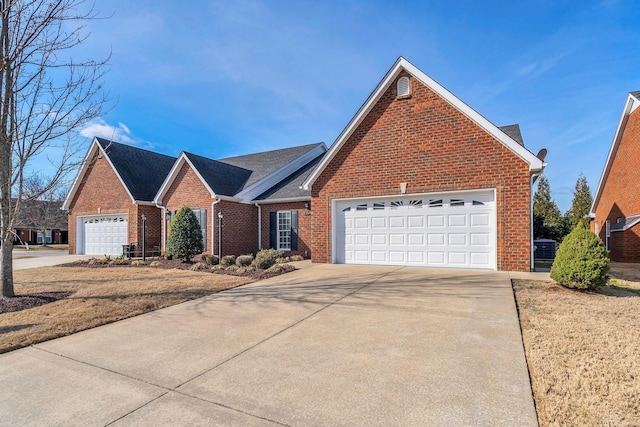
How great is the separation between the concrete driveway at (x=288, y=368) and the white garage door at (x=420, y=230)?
12.7 ft

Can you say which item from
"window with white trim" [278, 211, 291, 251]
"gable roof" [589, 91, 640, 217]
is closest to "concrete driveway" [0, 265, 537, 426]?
"window with white trim" [278, 211, 291, 251]

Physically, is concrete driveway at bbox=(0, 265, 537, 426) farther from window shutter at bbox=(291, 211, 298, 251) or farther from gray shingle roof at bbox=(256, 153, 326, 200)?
gray shingle roof at bbox=(256, 153, 326, 200)

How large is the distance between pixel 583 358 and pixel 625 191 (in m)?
17.8

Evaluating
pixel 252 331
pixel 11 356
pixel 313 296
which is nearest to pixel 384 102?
pixel 313 296

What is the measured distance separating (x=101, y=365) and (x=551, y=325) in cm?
574


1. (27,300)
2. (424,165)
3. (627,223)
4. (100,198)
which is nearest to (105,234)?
(100,198)

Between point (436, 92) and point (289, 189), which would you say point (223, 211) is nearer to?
point (289, 189)

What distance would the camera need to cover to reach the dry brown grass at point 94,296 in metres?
4.89

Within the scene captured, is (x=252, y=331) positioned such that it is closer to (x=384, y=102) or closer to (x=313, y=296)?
(x=313, y=296)

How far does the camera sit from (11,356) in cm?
395

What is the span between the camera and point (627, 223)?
575 inches

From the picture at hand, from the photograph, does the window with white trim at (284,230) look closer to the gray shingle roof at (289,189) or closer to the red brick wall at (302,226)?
the red brick wall at (302,226)

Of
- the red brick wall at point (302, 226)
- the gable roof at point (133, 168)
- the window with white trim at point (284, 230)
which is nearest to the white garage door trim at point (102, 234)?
the gable roof at point (133, 168)

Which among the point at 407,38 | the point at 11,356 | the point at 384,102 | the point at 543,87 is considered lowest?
the point at 11,356
